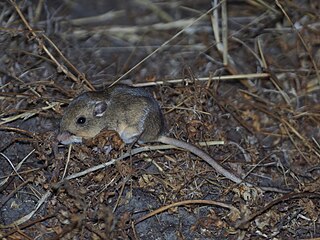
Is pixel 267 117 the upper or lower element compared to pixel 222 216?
lower

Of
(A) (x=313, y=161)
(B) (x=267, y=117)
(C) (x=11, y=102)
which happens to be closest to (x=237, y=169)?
(A) (x=313, y=161)

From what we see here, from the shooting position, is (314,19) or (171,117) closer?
(171,117)

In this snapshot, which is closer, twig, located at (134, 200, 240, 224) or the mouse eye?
twig, located at (134, 200, 240, 224)

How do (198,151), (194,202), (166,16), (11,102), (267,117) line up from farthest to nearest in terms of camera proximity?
1. (166,16)
2. (267,117)
3. (11,102)
4. (198,151)
5. (194,202)

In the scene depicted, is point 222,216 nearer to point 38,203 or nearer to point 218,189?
point 218,189

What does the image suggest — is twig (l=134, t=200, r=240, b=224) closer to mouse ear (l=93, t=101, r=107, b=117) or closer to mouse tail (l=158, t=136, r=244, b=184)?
mouse tail (l=158, t=136, r=244, b=184)

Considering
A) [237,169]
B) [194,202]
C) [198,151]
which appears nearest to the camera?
[194,202]

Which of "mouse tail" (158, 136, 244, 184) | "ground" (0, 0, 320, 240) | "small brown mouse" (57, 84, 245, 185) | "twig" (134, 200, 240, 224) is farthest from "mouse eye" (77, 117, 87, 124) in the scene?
"twig" (134, 200, 240, 224)
